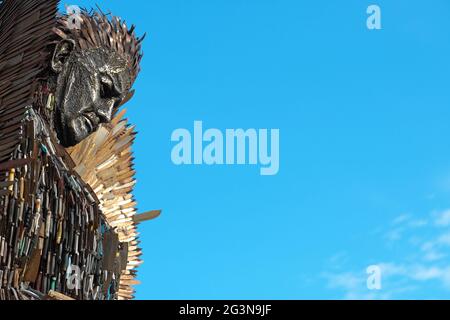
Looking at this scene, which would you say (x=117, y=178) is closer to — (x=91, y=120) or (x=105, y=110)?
(x=105, y=110)

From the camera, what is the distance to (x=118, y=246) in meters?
14.4

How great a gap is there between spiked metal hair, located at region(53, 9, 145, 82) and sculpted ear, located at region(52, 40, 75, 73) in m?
0.09

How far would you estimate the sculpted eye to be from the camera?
13797 millimetres

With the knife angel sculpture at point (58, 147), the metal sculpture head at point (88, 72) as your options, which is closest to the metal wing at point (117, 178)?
the knife angel sculpture at point (58, 147)

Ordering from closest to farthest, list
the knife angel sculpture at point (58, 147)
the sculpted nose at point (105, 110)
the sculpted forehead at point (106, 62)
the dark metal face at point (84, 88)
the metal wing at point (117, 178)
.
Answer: the knife angel sculpture at point (58, 147), the dark metal face at point (84, 88), the sculpted forehead at point (106, 62), the sculpted nose at point (105, 110), the metal wing at point (117, 178)

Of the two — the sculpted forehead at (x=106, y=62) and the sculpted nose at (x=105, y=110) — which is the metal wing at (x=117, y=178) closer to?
the sculpted nose at (x=105, y=110)

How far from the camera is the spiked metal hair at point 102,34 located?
13406mm

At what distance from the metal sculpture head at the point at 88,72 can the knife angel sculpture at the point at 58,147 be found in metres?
0.02

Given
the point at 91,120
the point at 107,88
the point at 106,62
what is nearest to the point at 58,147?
the point at 91,120
